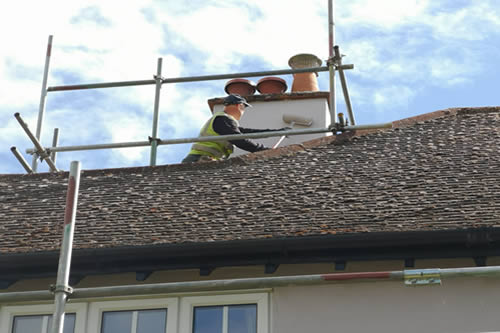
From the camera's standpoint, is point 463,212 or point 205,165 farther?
point 205,165

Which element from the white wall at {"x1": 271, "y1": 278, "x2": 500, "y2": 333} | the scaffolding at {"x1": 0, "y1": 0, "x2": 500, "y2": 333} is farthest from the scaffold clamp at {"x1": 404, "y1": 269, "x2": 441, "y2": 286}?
the white wall at {"x1": 271, "y1": 278, "x2": 500, "y2": 333}

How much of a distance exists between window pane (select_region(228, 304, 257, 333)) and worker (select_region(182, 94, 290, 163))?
157 inches

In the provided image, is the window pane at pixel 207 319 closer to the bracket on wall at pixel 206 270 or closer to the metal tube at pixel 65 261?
the bracket on wall at pixel 206 270

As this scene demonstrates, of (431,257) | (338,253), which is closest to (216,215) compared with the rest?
(338,253)

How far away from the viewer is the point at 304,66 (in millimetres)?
16750

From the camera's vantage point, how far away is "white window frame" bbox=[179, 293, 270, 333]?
31.7ft

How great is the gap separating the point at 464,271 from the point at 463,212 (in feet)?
5.67

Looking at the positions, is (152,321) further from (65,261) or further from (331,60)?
(331,60)

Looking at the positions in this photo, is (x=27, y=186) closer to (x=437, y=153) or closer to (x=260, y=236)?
(x=260, y=236)

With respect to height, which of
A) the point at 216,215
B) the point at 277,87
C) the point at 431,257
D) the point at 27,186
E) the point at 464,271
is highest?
the point at 277,87

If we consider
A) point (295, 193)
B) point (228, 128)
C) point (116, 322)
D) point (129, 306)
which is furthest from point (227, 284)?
point (228, 128)

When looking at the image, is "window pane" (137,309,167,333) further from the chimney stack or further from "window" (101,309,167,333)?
the chimney stack

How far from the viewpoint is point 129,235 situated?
10.4 meters

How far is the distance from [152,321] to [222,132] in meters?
4.26
